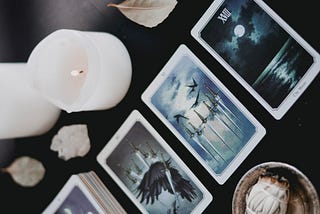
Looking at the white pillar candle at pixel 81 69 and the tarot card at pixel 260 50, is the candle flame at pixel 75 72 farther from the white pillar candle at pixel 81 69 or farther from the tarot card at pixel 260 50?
the tarot card at pixel 260 50

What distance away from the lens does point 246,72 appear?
63 cm

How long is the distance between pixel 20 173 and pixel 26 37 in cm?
18

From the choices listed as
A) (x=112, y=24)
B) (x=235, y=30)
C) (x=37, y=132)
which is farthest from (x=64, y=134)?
(x=235, y=30)

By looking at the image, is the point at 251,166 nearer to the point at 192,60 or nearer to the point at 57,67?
the point at 192,60

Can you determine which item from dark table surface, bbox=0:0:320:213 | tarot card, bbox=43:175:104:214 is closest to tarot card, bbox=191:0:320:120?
dark table surface, bbox=0:0:320:213

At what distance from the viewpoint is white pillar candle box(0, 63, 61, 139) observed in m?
0.68

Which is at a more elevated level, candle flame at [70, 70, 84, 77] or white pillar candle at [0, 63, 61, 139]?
candle flame at [70, 70, 84, 77]

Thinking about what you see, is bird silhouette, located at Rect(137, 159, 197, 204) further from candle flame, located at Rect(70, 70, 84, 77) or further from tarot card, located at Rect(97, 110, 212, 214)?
candle flame, located at Rect(70, 70, 84, 77)

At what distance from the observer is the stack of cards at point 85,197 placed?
698 millimetres

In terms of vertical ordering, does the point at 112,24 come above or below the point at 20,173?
above

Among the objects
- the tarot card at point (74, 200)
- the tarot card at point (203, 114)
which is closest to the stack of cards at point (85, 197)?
the tarot card at point (74, 200)

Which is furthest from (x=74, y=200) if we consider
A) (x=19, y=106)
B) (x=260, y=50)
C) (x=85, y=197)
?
(x=260, y=50)

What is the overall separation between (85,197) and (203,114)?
7.3 inches

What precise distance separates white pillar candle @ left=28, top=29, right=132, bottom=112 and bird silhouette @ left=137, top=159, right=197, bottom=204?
96 mm
